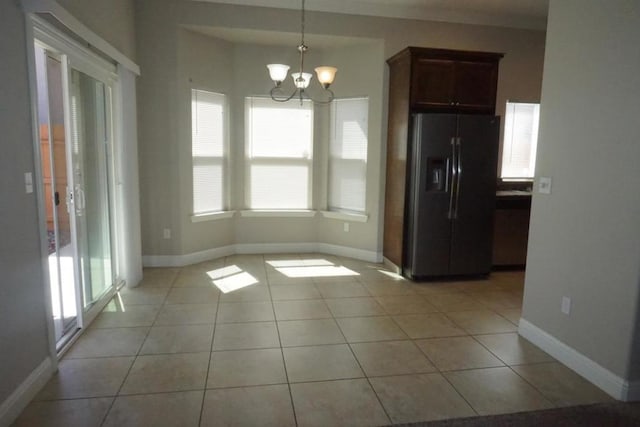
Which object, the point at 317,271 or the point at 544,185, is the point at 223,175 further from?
the point at 544,185

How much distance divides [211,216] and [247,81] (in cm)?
178

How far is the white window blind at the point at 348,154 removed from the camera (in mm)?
5180

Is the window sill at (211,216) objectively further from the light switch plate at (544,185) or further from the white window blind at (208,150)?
the light switch plate at (544,185)

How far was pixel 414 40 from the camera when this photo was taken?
4.91m

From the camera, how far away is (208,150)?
5.06 metres

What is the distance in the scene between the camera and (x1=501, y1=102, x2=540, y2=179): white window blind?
5.32m

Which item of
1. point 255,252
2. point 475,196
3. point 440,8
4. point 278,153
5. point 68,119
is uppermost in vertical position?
point 440,8

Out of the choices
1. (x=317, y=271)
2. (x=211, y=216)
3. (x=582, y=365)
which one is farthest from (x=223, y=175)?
(x=582, y=365)

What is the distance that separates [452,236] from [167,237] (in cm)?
325

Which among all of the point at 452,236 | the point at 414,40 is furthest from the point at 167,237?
the point at 414,40

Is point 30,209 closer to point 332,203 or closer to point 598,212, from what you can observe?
point 598,212

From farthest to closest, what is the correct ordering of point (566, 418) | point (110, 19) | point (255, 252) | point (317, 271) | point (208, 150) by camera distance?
point (255, 252) → point (208, 150) → point (317, 271) → point (110, 19) → point (566, 418)

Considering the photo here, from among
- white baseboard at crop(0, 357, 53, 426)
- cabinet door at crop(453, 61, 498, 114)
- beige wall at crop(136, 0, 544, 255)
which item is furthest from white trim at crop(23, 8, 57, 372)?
Answer: cabinet door at crop(453, 61, 498, 114)

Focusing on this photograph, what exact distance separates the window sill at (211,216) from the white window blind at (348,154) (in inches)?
54.6
